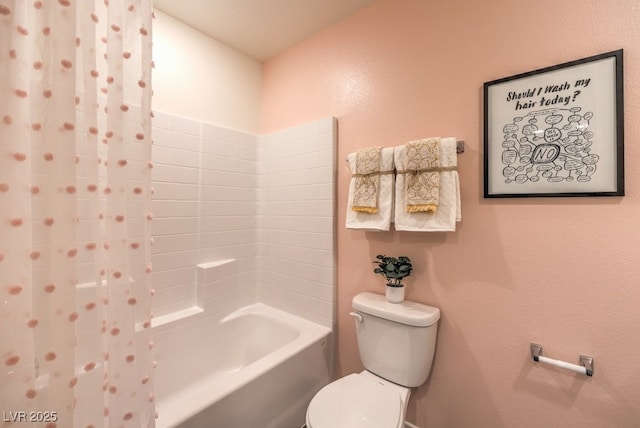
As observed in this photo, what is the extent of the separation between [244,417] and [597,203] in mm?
1687

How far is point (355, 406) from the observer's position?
1.15m

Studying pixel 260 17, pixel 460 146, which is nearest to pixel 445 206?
pixel 460 146

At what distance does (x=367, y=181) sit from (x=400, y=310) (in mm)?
691

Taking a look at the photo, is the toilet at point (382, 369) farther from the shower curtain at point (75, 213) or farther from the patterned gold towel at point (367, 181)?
the shower curtain at point (75, 213)

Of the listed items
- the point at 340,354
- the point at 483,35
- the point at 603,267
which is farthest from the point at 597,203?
the point at 340,354

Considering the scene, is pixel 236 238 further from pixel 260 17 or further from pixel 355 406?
pixel 260 17

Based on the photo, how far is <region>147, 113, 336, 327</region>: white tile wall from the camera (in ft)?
5.61

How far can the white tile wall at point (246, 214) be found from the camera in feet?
5.61

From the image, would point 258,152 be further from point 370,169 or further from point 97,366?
point 97,366

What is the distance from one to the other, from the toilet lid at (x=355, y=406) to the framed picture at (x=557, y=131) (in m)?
1.02

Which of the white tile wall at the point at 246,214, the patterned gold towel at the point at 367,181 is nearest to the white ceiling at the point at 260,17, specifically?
the white tile wall at the point at 246,214

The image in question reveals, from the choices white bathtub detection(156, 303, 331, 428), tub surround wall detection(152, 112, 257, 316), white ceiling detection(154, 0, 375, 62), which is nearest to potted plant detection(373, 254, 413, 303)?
white bathtub detection(156, 303, 331, 428)

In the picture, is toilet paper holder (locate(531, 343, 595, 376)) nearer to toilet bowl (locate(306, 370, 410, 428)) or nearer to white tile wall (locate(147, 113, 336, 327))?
toilet bowl (locate(306, 370, 410, 428))

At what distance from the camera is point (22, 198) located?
555 mm
